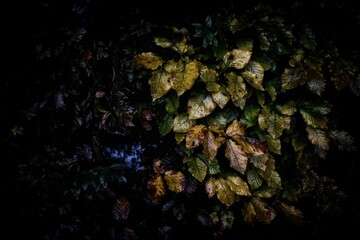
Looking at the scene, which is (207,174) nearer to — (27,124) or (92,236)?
(92,236)

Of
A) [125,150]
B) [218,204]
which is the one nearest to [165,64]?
[125,150]

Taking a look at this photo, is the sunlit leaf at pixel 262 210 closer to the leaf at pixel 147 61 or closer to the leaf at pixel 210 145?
the leaf at pixel 210 145

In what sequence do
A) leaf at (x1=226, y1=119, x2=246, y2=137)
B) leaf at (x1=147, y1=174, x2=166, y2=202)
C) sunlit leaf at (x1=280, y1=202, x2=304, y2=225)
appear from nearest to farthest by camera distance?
leaf at (x1=226, y1=119, x2=246, y2=137), leaf at (x1=147, y1=174, x2=166, y2=202), sunlit leaf at (x1=280, y1=202, x2=304, y2=225)

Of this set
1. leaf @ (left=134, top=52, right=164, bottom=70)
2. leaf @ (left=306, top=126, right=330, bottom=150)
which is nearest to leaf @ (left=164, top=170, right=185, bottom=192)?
leaf @ (left=134, top=52, right=164, bottom=70)

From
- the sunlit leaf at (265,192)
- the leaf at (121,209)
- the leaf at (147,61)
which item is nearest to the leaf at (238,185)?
the sunlit leaf at (265,192)

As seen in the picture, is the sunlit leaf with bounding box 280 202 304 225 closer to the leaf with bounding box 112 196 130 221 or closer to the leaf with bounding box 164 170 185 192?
the leaf with bounding box 164 170 185 192

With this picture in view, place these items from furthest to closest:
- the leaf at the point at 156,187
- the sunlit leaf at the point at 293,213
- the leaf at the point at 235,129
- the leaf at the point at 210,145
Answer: the sunlit leaf at the point at 293,213 → the leaf at the point at 156,187 → the leaf at the point at 235,129 → the leaf at the point at 210,145
